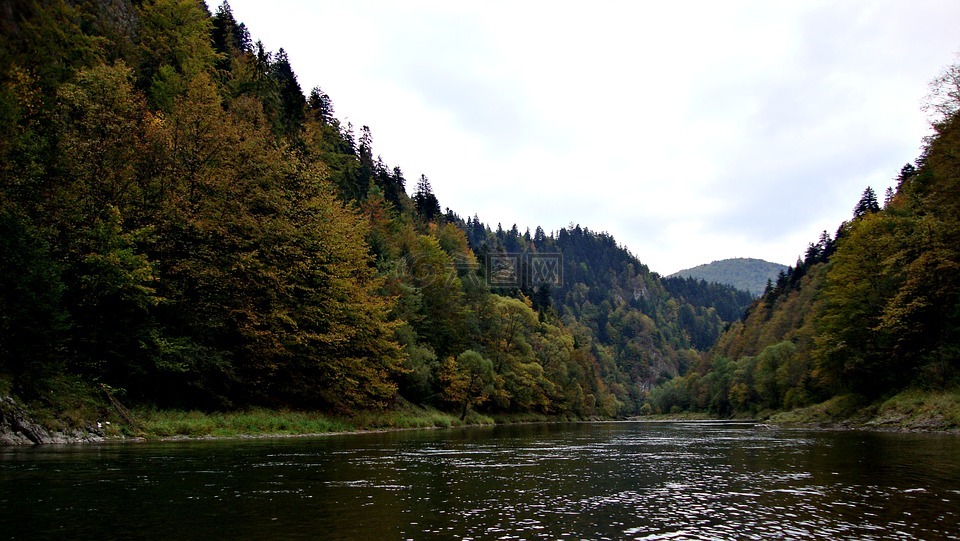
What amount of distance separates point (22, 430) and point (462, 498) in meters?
18.3

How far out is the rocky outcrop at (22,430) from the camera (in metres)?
19.7

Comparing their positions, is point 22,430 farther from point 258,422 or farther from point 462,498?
point 462,498

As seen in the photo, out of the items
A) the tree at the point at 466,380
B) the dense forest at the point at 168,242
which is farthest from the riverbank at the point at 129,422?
the tree at the point at 466,380

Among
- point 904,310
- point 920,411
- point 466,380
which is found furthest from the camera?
point 466,380

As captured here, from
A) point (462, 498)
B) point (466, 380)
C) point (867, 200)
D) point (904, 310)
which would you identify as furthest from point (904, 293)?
point (867, 200)

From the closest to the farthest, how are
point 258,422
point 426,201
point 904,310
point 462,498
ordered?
point 462,498, point 258,422, point 904,310, point 426,201

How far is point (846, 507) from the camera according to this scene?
10.1m

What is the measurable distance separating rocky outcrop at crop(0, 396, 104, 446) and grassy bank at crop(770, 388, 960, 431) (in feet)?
151

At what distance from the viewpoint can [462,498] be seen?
440 inches

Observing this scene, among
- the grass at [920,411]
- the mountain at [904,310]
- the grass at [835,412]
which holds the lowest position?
the grass at [835,412]

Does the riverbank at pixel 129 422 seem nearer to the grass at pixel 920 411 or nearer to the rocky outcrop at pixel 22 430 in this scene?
the rocky outcrop at pixel 22 430

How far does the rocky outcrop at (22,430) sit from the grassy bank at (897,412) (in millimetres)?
46107

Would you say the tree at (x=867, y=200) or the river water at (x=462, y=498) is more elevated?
the tree at (x=867, y=200)

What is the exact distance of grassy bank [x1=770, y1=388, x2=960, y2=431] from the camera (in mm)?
37000
